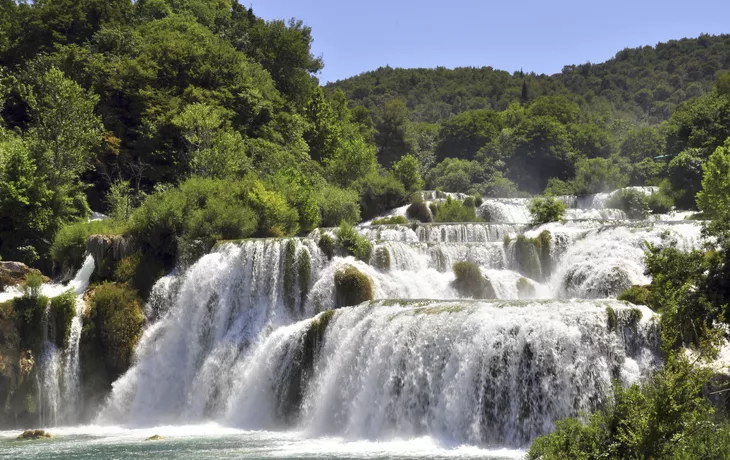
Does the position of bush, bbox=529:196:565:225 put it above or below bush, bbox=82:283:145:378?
above

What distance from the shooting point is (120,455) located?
68.7ft

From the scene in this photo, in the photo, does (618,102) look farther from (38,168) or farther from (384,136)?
(38,168)

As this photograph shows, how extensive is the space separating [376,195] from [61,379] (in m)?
26.9

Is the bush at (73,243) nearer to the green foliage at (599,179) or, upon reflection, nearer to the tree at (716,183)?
the tree at (716,183)

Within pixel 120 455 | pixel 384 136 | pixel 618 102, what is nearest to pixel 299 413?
pixel 120 455

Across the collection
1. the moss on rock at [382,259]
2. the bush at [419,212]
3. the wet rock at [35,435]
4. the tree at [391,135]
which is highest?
the tree at [391,135]

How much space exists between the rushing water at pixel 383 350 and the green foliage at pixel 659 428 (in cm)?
566

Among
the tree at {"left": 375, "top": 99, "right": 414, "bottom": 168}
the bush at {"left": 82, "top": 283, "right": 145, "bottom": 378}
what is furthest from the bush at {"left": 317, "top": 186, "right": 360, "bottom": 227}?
the tree at {"left": 375, "top": 99, "right": 414, "bottom": 168}

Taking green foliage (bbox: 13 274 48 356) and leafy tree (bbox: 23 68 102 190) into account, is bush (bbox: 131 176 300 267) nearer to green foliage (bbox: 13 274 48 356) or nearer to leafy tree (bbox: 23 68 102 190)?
green foliage (bbox: 13 274 48 356)

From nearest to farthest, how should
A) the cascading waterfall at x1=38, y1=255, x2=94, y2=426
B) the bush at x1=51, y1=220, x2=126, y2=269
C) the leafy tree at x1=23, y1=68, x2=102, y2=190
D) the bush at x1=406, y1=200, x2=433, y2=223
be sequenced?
the cascading waterfall at x1=38, y1=255, x2=94, y2=426 → the bush at x1=51, y1=220, x2=126, y2=269 → the leafy tree at x1=23, y1=68, x2=102, y2=190 → the bush at x1=406, y1=200, x2=433, y2=223

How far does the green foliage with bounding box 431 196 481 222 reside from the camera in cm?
4897

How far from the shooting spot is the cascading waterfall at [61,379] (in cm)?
2903

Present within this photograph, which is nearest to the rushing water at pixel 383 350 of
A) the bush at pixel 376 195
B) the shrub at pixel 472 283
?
the shrub at pixel 472 283

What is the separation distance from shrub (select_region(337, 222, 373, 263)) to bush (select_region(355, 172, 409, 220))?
20.3 meters
